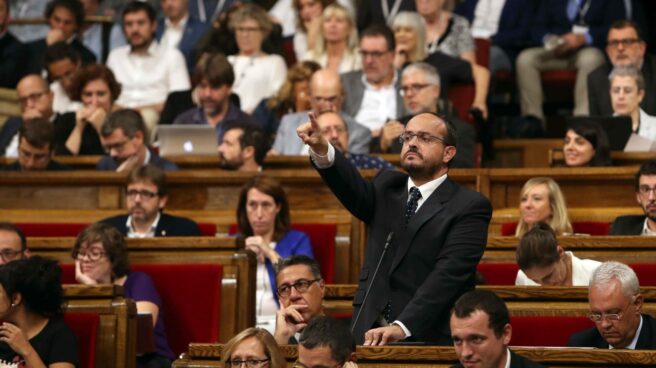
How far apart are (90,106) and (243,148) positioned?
4.50 feet

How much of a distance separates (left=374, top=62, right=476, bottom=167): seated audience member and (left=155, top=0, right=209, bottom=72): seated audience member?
2366mm

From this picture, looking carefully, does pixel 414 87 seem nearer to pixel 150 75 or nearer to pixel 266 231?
pixel 266 231

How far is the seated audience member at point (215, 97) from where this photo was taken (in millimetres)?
7945

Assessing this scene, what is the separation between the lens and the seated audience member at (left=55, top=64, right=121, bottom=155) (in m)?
8.14

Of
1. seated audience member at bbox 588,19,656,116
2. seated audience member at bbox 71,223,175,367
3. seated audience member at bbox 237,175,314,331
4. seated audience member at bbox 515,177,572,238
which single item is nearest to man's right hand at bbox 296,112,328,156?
seated audience member at bbox 71,223,175,367

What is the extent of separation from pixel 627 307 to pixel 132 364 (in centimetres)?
165

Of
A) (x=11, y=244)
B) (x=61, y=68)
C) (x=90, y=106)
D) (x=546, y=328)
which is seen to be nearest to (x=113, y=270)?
(x=11, y=244)

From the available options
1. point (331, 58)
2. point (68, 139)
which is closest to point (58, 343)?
→ point (68, 139)

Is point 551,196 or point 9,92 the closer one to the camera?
point 551,196

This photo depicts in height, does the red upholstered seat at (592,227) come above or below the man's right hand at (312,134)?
below

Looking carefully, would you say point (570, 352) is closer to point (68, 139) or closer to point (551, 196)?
point (551, 196)

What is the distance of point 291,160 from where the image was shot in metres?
7.43

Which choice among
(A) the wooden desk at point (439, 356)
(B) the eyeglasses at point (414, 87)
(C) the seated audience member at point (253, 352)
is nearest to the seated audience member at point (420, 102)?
(B) the eyeglasses at point (414, 87)

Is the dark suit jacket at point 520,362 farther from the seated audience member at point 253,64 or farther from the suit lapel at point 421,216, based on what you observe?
the seated audience member at point 253,64
